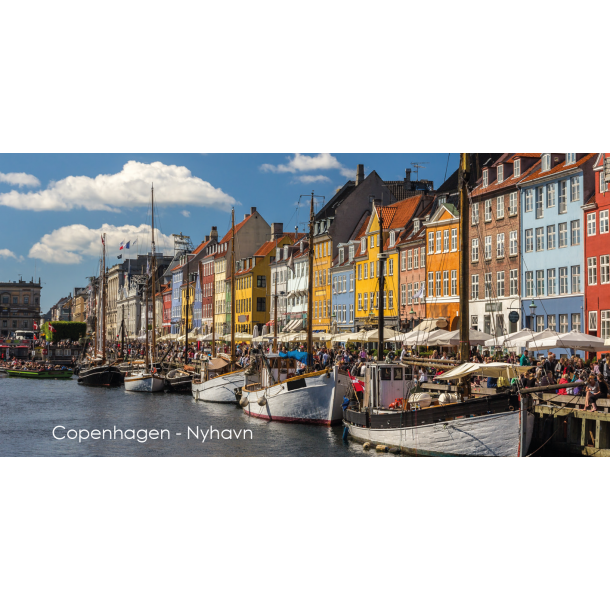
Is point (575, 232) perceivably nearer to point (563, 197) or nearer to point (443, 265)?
point (563, 197)

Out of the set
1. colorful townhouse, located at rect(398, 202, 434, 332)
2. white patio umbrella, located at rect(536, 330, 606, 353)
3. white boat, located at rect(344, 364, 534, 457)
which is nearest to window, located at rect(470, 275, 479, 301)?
colorful townhouse, located at rect(398, 202, 434, 332)

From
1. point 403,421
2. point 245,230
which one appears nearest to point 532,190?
point 403,421

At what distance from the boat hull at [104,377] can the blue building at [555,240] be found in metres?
25.3

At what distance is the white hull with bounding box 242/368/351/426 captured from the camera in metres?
26.0

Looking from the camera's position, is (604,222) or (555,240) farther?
(555,240)

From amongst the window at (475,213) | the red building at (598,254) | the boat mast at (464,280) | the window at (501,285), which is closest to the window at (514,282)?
the window at (501,285)

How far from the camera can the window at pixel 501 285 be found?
39.0 meters

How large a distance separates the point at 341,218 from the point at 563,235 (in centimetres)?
2569

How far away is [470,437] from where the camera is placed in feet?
56.5

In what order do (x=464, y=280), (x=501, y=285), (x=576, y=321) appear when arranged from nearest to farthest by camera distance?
1. (x=464, y=280)
2. (x=576, y=321)
3. (x=501, y=285)

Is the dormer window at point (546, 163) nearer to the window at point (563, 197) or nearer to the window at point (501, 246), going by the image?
the window at point (563, 197)

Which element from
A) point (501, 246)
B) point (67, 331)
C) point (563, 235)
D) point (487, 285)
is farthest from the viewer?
point (67, 331)

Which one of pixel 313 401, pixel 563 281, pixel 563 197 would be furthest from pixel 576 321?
pixel 313 401
